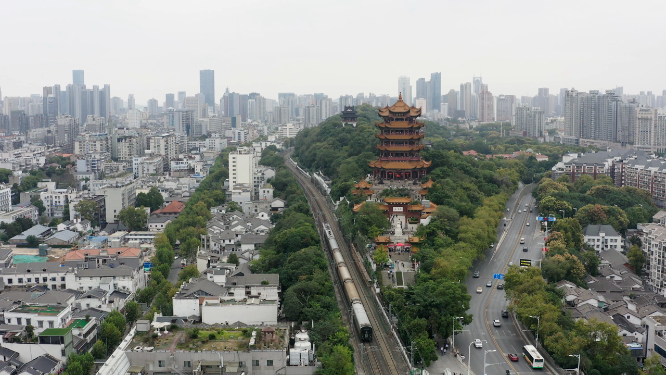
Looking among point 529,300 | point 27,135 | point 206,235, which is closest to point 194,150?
point 27,135

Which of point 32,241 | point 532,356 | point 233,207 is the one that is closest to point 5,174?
point 32,241

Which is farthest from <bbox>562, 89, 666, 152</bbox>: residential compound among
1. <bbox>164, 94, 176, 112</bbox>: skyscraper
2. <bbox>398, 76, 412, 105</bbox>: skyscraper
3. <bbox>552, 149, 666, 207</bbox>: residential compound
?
<bbox>164, 94, 176, 112</bbox>: skyscraper

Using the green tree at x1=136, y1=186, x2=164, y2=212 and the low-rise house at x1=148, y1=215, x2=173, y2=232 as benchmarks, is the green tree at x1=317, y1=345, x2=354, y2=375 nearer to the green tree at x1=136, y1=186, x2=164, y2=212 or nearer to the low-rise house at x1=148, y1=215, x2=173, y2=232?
the low-rise house at x1=148, y1=215, x2=173, y2=232

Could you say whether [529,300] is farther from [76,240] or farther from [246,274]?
[76,240]

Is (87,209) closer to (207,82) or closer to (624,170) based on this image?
(624,170)

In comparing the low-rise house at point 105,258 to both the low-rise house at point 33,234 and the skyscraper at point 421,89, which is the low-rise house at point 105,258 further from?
the skyscraper at point 421,89

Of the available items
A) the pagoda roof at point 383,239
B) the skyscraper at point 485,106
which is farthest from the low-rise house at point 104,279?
the skyscraper at point 485,106
